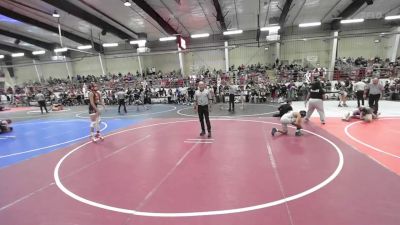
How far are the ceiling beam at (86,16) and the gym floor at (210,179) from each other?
509 inches

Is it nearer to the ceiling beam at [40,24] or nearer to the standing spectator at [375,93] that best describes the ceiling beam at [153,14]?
the ceiling beam at [40,24]

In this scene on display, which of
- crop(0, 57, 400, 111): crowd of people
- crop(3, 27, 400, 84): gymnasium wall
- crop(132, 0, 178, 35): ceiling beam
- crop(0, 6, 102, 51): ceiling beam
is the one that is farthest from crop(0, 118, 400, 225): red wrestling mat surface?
crop(0, 6, 102, 51): ceiling beam

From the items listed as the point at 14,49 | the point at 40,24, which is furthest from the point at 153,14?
the point at 14,49

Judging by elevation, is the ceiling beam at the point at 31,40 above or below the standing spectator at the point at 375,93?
above

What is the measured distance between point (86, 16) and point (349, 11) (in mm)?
21962

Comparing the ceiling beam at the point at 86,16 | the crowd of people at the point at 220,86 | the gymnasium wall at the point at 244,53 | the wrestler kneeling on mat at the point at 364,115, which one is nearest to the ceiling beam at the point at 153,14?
the gymnasium wall at the point at 244,53

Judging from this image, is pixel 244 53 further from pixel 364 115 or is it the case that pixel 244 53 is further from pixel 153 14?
pixel 364 115

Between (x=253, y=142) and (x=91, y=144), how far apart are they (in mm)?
5389

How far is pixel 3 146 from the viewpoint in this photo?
8.89m

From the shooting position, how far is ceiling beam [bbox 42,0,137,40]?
17516 mm

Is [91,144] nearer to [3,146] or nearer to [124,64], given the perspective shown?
[3,146]

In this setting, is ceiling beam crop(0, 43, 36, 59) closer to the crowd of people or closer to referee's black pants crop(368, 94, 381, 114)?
the crowd of people

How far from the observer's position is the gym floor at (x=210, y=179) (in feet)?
12.2

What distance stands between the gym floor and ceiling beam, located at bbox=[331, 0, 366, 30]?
580 inches
